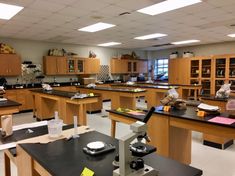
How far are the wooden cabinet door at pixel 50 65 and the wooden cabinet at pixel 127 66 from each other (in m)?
3.16

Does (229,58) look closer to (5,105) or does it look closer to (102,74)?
(102,74)

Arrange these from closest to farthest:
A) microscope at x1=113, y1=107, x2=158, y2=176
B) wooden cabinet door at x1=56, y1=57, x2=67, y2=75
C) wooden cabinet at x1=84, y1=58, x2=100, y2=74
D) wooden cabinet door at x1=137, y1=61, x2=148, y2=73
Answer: microscope at x1=113, y1=107, x2=158, y2=176 → wooden cabinet door at x1=56, y1=57, x2=67, y2=75 → wooden cabinet at x1=84, y1=58, x2=100, y2=74 → wooden cabinet door at x1=137, y1=61, x2=148, y2=73

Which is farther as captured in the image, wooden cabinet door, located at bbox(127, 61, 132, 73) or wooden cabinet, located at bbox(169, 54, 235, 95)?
wooden cabinet door, located at bbox(127, 61, 132, 73)

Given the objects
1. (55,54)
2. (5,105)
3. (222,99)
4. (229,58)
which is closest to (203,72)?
(229,58)

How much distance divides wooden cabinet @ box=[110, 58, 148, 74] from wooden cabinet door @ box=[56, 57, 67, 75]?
2.72m

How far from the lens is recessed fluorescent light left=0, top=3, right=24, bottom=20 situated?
3898mm

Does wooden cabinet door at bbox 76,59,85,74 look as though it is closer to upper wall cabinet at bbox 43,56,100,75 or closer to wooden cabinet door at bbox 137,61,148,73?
upper wall cabinet at bbox 43,56,100,75

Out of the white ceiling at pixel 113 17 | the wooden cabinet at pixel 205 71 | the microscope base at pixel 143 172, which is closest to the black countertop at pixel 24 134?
the microscope base at pixel 143 172

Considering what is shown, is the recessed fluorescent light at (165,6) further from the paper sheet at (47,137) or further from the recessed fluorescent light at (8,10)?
the paper sheet at (47,137)

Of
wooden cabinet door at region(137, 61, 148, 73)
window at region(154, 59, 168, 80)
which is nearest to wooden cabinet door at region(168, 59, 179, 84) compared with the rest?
window at region(154, 59, 168, 80)

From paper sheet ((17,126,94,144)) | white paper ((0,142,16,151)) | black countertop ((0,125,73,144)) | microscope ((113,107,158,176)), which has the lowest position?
white paper ((0,142,16,151))

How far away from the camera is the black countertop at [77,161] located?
3.83 feet

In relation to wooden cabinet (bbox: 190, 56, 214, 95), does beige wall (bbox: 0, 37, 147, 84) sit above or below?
above

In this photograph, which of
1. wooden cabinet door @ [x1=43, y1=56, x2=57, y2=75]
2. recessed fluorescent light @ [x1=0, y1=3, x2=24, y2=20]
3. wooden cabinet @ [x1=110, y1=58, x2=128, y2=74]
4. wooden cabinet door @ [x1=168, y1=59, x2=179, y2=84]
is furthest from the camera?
wooden cabinet @ [x1=110, y1=58, x2=128, y2=74]
